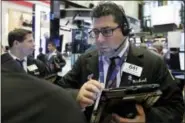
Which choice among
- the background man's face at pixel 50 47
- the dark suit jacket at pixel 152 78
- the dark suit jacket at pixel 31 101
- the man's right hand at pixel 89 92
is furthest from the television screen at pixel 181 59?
the dark suit jacket at pixel 31 101

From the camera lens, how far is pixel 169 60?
5.75 metres

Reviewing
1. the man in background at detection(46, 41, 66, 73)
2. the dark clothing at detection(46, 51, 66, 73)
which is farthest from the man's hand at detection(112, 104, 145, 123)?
the dark clothing at detection(46, 51, 66, 73)

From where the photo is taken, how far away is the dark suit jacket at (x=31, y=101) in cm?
75

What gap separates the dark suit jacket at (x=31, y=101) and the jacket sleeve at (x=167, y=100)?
33.0 inches

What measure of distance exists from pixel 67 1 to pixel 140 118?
1018 cm

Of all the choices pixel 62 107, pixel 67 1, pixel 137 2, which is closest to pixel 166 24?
pixel 67 1

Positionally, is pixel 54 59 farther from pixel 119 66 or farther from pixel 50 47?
pixel 119 66

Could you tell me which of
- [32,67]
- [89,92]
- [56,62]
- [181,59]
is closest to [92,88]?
[89,92]

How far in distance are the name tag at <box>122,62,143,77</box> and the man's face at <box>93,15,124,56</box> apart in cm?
11

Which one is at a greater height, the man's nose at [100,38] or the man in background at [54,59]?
the man's nose at [100,38]

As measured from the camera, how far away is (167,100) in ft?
5.59

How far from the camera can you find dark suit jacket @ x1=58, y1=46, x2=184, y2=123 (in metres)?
1.63

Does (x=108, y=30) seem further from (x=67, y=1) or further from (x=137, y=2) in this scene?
(x=137, y=2)

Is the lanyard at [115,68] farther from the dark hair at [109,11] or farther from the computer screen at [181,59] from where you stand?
the computer screen at [181,59]
